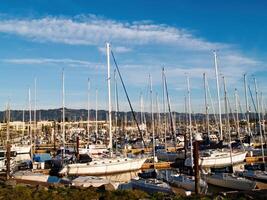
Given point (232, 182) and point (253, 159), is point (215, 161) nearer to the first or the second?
point (253, 159)

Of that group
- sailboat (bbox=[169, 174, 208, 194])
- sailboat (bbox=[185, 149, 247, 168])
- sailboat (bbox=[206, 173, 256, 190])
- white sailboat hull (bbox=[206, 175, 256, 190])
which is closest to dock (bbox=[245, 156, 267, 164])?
sailboat (bbox=[185, 149, 247, 168])

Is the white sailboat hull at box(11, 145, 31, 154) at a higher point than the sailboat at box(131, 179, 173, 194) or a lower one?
higher

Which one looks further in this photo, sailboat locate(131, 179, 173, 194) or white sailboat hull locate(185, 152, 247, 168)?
white sailboat hull locate(185, 152, 247, 168)

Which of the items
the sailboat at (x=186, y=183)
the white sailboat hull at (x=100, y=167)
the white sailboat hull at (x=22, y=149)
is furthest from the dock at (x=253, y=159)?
the white sailboat hull at (x=22, y=149)

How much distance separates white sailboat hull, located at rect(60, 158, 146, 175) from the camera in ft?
124

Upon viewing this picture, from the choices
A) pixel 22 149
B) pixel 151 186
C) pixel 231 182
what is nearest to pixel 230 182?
pixel 231 182

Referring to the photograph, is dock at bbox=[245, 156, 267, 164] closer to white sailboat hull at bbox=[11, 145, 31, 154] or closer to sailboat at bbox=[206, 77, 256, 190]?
sailboat at bbox=[206, 77, 256, 190]

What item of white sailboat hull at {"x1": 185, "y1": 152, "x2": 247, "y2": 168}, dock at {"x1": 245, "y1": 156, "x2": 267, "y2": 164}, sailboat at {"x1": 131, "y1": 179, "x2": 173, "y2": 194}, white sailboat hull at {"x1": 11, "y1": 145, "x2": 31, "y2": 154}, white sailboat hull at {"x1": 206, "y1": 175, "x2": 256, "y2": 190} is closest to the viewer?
sailboat at {"x1": 131, "y1": 179, "x2": 173, "y2": 194}

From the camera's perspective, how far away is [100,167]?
1524 inches

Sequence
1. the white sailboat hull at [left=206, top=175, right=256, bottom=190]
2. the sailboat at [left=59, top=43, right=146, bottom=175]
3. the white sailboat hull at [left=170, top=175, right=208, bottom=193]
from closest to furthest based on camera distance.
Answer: the white sailboat hull at [left=206, top=175, right=256, bottom=190], the white sailboat hull at [left=170, top=175, right=208, bottom=193], the sailboat at [left=59, top=43, right=146, bottom=175]

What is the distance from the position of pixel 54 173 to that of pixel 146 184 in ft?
51.3

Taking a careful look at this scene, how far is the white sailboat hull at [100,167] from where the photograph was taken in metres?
37.9

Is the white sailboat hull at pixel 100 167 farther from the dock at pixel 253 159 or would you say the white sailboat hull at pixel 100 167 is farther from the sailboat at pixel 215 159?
the dock at pixel 253 159

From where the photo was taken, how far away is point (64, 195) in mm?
20797
